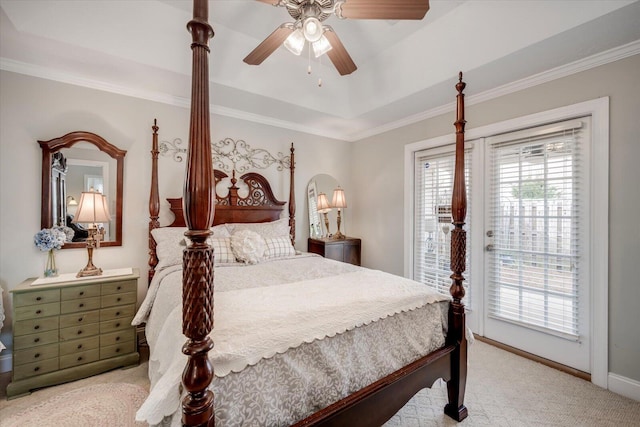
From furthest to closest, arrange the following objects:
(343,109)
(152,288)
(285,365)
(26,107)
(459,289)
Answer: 1. (343,109)
2. (26,107)
3. (152,288)
4. (459,289)
5. (285,365)

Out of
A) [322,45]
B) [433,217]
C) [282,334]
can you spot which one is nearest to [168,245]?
[282,334]

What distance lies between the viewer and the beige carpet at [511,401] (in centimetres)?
180

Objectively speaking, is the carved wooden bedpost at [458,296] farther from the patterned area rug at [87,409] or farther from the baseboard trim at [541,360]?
the patterned area rug at [87,409]

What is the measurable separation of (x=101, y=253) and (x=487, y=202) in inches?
155

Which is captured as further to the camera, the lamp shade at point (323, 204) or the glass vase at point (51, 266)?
the lamp shade at point (323, 204)

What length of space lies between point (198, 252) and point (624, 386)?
3106 mm

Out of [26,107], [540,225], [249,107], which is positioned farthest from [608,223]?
[26,107]

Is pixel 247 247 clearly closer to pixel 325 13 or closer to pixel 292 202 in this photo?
pixel 292 202

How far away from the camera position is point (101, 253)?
8.82 ft

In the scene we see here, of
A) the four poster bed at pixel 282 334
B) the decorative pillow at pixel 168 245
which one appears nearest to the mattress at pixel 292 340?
the four poster bed at pixel 282 334

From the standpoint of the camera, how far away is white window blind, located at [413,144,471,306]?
3.30 m

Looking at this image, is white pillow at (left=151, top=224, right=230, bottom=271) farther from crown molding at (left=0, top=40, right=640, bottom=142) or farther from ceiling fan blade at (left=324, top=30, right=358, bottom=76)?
ceiling fan blade at (left=324, top=30, right=358, bottom=76)

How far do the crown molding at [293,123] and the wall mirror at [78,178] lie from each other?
52cm

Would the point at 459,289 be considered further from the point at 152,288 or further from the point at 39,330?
the point at 39,330
